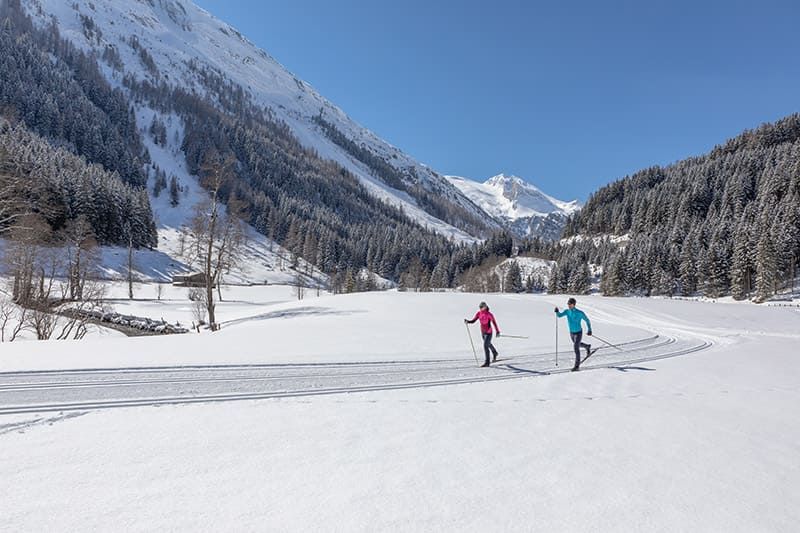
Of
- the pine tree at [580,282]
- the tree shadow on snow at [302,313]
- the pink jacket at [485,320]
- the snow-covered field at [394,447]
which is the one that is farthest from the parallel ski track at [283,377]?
the pine tree at [580,282]

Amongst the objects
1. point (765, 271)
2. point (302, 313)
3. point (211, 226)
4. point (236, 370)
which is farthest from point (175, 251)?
point (765, 271)

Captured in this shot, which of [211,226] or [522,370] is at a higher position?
[211,226]

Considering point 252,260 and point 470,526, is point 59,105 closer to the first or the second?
point 252,260

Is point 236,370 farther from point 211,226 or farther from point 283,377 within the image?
point 211,226

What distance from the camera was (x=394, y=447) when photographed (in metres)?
5.55

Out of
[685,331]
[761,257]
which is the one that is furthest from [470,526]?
[761,257]

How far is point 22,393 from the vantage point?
24.6ft

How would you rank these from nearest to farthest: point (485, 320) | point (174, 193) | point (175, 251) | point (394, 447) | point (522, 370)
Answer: point (394, 447) → point (522, 370) → point (485, 320) → point (175, 251) → point (174, 193)

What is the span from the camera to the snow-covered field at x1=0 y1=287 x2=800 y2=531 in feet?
12.7

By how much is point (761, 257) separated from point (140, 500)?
3569 inches

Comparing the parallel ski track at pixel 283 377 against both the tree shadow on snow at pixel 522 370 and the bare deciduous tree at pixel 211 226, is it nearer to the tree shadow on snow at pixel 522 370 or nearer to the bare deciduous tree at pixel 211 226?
the tree shadow on snow at pixel 522 370

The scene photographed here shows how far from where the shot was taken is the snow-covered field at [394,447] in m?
3.86

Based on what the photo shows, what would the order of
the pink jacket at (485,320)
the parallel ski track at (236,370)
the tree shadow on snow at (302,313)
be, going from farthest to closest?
the tree shadow on snow at (302,313) < the pink jacket at (485,320) < the parallel ski track at (236,370)

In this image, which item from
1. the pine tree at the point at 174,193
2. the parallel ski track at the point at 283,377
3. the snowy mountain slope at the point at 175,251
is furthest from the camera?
the pine tree at the point at 174,193
